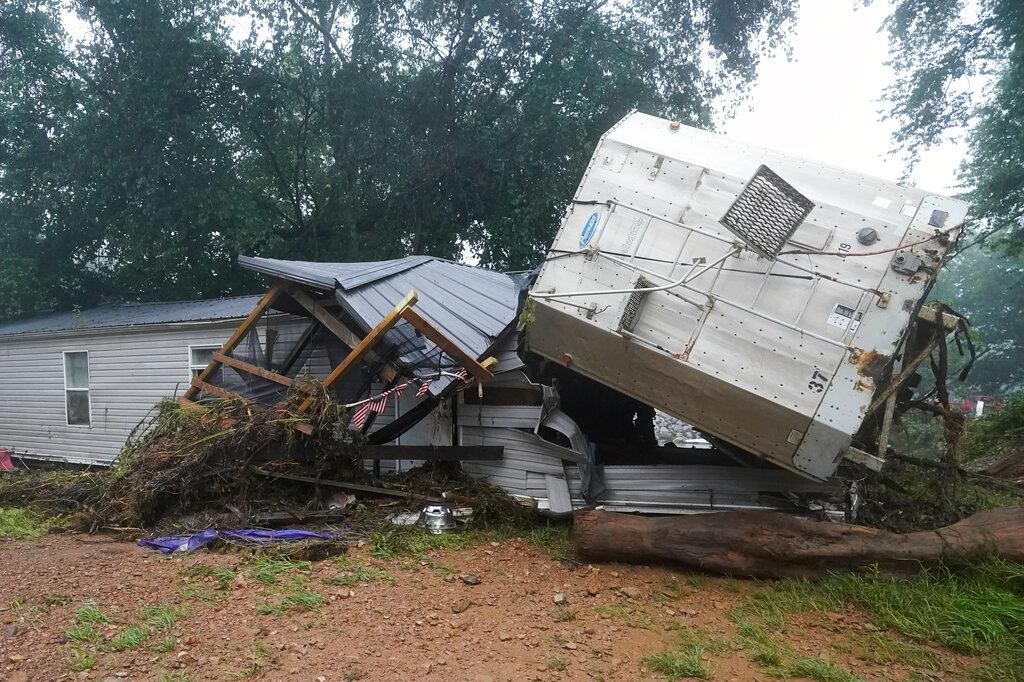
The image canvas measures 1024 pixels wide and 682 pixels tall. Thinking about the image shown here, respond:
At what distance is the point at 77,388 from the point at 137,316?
175 centimetres

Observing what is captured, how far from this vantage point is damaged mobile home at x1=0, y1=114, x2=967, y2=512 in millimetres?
4699

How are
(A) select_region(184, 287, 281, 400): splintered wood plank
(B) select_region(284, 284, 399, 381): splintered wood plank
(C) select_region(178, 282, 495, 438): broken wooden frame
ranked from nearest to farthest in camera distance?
1. (C) select_region(178, 282, 495, 438): broken wooden frame
2. (B) select_region(284, 284, 399, 381): splintered wood plank
3. (A) select_region(184, 287, 281, 400): splintered wood plank

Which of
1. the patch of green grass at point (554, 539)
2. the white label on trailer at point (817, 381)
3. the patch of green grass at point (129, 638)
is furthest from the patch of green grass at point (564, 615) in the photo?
the patch of green grass at point (129, 638)

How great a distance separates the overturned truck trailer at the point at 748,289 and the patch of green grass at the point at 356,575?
229 centimetres

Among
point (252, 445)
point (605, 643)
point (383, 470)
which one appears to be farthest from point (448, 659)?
point (383, 470)

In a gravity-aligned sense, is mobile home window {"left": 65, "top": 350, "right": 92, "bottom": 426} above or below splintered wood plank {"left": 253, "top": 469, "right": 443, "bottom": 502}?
below

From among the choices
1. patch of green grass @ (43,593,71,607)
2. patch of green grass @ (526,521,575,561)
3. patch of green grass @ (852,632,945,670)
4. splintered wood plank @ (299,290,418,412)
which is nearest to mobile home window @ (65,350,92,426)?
splintered wood plank @ (299,290,418,412)

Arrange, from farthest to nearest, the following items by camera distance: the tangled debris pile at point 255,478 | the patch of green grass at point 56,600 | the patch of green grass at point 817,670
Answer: the tangled debris pile at point 255,478 < the patch of green grass at point 56,600 < the patch of green grass at point 817,670

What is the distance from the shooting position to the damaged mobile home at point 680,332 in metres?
4.70

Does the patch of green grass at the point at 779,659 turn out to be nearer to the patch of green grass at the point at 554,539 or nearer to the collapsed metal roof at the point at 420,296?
the patch of green grass at the point at 554,539

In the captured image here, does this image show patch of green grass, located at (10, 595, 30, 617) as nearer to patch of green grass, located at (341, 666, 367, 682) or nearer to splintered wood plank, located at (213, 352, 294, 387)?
patch of green grass, located at (341, 666, 367, 682)

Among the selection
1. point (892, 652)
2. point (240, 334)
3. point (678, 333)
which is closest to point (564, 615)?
point (892, 652)

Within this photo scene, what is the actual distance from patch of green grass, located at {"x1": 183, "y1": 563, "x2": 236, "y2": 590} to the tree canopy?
12.0m

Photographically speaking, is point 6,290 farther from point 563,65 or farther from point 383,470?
point 563,65
